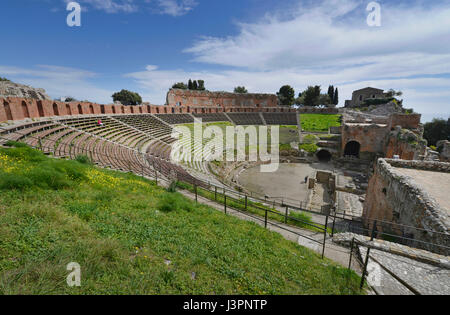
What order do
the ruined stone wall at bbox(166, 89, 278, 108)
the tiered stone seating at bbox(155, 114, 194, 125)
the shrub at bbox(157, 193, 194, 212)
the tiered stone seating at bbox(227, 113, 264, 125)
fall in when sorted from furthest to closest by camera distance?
the ruined stone wall at bbox(166, 89, 278, 108) < the tiered stone seating at bbox(227, 113, 264, 125) < the tiered stone seating at bbox(155, 114, 194, 125) < the shrub at bbox(157, 193, 194, 212)

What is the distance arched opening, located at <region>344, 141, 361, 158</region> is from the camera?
26253 millimetres

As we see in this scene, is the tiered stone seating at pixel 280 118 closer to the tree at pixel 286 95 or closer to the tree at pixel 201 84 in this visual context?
the tree at pixel 286 95

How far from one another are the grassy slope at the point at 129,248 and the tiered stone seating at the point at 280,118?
40658 mm

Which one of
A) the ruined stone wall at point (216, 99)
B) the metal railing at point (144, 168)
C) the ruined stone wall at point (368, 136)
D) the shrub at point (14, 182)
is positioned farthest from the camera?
the ruined stone wall at point (216, 99)

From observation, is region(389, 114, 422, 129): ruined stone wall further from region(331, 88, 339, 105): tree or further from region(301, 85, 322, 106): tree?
region(331, 88, 339, 105): tree

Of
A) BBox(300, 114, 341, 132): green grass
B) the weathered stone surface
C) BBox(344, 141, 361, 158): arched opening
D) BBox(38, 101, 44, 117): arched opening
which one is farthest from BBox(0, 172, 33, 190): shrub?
BBox(300, 114, 341, 132): green grass

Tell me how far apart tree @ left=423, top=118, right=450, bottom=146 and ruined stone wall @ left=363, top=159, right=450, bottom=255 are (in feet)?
106

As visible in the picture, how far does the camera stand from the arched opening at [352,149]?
86.1 ft

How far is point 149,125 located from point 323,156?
25052 mm

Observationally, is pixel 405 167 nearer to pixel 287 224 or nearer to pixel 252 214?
pixel 287 224

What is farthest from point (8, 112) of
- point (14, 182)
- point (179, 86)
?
point (179, 86)

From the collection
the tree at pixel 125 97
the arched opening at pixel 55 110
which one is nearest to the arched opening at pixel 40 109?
the arched opening at pixel 55 110

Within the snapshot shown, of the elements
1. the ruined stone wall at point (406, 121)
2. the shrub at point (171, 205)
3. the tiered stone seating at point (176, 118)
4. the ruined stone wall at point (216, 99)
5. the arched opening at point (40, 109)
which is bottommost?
the shrub at point (171, 205)
